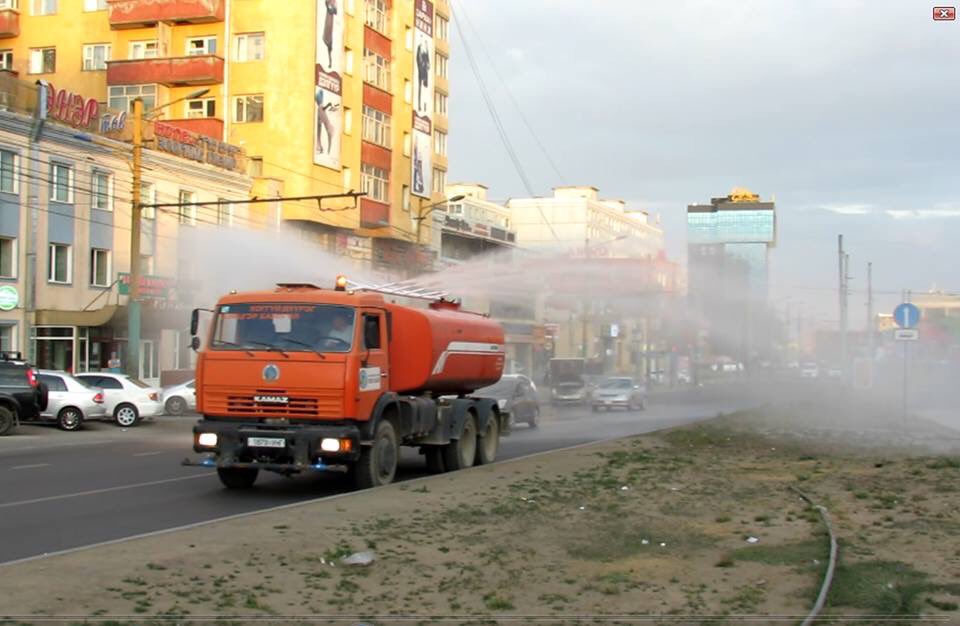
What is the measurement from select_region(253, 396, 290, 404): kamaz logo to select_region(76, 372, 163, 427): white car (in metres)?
17.4

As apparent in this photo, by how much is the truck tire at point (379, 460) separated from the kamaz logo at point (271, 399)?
1356 mm

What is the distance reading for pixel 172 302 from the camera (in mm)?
44250

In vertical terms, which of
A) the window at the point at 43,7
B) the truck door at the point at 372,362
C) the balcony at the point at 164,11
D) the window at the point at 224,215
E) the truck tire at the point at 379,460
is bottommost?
the truck tire at the point at 379,460

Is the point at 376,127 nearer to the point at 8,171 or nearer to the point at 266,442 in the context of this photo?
the point at 8,171

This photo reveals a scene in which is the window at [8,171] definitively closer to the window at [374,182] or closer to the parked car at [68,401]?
the parked car at [68,401]

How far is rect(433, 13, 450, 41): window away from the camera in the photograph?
65231 mm

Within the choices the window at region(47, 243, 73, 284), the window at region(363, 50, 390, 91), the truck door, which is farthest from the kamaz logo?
the window at region(363, 50, 390, 91)

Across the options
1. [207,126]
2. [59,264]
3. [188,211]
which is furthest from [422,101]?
[59,264]

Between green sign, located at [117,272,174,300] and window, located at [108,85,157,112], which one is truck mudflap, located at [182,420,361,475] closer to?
green sign, located at [117,272,174,300]

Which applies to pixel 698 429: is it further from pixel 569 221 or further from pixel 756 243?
pixel 756 243

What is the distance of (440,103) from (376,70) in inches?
374

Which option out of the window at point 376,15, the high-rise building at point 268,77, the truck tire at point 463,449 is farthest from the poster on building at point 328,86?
the truck tire at point 463,449

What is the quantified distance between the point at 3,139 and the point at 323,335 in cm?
2602

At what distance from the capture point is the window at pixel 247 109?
170ft
